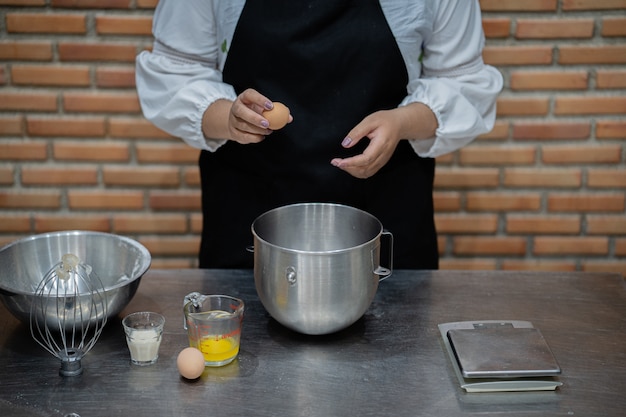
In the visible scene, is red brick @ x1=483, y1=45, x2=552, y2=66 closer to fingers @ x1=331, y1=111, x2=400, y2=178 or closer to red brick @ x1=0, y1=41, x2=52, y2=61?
fingers @ x1=331, y1=111, x2=400, y2=178

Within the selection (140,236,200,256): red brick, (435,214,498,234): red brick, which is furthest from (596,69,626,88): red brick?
(140,236,200,256): red brick

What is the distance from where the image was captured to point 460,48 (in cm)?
166

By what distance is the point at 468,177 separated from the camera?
2.31 meters

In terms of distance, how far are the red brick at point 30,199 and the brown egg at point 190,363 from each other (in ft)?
4.27

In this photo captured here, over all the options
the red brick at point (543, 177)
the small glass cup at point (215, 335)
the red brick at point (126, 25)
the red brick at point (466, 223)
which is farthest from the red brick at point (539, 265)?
the small glass cup at point (215, 335)

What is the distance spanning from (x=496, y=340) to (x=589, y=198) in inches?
47.9

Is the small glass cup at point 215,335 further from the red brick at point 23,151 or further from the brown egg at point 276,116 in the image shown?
the red brick at point 23,151

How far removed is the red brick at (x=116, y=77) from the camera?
7.30ft

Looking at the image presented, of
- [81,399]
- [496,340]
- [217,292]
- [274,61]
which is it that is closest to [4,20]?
[274,61]

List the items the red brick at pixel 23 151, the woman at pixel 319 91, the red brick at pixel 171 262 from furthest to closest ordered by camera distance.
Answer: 1. the red brick at pixel 171 262
2. the red brick at pixel 23 151
3. the woman at pixel 319 91

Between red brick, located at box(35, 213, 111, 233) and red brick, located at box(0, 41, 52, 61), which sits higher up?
red brick, located at box(0, 41, 52, 61)

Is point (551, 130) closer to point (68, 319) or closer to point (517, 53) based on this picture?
point (517, 53)

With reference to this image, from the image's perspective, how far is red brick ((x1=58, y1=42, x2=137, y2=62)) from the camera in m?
2.21

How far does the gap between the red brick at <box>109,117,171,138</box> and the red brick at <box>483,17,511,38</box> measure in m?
0.92
